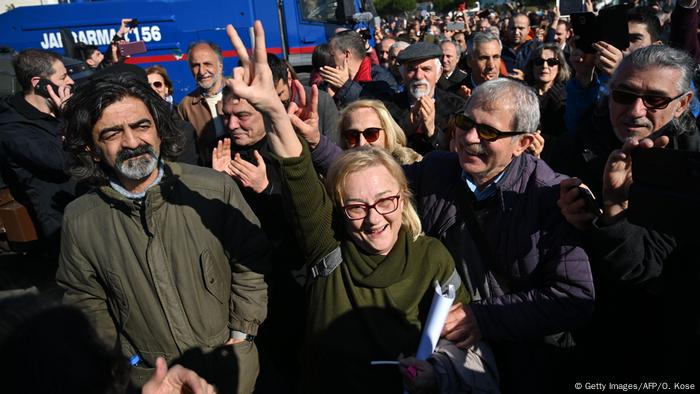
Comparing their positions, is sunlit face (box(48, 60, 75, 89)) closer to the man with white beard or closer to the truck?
the man with white beard

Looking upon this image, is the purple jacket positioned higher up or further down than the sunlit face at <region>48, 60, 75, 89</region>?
further down

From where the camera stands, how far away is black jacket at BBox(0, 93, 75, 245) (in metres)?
3.62

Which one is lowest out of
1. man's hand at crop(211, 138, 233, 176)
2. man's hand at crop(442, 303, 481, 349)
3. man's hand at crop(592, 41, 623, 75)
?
man's hand at crop(442, 303, 481, 349)

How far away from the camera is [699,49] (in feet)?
15.7

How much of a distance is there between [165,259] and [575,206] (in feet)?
5.28

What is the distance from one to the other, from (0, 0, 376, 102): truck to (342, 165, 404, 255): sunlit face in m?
7.74

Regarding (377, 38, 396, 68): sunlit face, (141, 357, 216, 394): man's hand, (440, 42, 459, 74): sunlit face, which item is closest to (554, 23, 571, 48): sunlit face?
(440, 42, 459, 74): sunlit face

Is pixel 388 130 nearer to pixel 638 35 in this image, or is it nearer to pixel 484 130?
pixel 484 130

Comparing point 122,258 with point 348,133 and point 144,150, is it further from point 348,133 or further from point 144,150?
point 348,133

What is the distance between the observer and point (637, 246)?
73.7 inches

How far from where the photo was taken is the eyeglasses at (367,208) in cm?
197

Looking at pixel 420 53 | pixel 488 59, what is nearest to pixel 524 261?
pixel 420 53

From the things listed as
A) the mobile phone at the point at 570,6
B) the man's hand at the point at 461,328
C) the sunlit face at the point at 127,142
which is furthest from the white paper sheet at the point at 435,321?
the mobile phone at the point at 570,6

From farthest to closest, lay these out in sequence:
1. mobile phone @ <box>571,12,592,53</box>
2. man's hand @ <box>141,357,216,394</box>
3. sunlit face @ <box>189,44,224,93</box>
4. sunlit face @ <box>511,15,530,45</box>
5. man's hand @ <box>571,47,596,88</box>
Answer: sunlit face @ <box>511,15,530,45</box>
sunlit face @ <box>189,44,224,93</box>
man's hand @ <box>571,47,596,88</box>
mobile phone @ <box>571,12,592,53</box>
man's hand @ <box>141,357,216,394</box>
